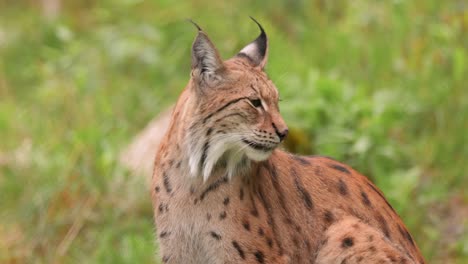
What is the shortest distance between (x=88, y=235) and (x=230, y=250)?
2972mm

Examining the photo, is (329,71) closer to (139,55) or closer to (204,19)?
(204,19)

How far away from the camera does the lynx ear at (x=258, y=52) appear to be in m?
A: 5.91

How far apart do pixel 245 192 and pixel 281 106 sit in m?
3.24

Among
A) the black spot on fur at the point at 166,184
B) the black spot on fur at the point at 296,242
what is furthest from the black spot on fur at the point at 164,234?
the black spot on fur at the point at 296,242

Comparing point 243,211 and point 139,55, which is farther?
point 139,55

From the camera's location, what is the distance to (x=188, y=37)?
1159 centimetres

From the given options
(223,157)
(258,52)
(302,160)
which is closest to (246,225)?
(223,157)

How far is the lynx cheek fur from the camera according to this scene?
217 inches

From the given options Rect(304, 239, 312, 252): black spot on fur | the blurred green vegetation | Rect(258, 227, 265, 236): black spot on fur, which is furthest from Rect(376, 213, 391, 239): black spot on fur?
the blurred green vegetation

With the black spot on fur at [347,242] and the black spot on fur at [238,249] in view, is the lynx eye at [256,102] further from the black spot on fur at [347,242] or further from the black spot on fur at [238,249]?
the black spot on fur at [347,242]

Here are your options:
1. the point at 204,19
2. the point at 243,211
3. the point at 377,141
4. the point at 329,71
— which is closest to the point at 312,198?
the point at 243,211

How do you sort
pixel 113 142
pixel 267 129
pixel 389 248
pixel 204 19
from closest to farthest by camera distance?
1. pixel 267 129
2. pixel 389 248
3. pixel 113 142
4. pixel 204 19

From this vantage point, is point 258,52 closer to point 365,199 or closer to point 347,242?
point 365,199

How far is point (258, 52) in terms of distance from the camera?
6.01 metres
